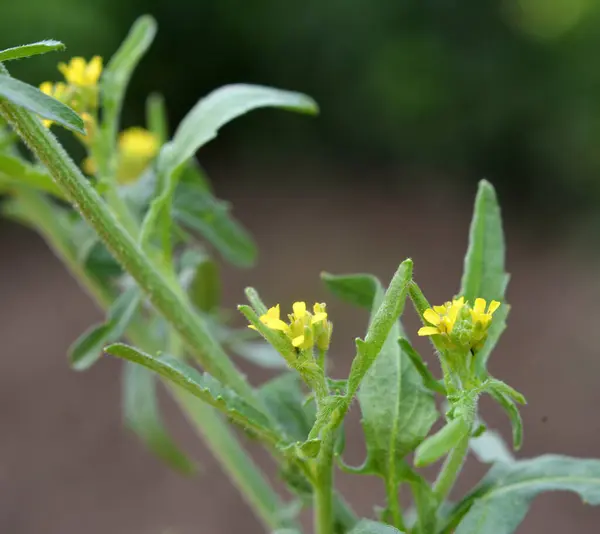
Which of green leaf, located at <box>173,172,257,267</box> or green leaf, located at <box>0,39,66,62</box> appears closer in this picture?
green leaf, located at <box>0,39,66,62</box>

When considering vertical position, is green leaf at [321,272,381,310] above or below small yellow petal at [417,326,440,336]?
above

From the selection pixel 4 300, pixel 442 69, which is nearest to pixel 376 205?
pixel 442 69

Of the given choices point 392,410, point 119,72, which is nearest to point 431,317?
point 392,410

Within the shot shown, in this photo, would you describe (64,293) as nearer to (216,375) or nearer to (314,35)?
(314,35)

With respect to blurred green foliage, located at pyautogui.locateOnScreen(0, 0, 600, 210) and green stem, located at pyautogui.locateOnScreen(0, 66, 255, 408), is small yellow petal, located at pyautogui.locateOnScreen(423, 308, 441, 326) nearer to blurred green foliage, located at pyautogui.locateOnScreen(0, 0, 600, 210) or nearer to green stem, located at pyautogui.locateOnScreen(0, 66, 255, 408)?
green stem, located at pyautogui.locateOnScreen(0, 66, 255, 408)

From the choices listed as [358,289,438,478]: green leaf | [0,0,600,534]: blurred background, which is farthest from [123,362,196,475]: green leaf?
[0,0,600,534]: blurred background

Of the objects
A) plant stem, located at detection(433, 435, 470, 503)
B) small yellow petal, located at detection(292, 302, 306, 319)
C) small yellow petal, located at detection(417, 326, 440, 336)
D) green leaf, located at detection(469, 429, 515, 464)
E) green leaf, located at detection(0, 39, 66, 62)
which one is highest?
green leaf, located at detection(0, 39, 66, 62)

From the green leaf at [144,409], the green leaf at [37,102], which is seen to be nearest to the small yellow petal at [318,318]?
the green leaf at [37,102]

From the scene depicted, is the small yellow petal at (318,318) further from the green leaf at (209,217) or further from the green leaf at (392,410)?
the green leaf at (209,217)

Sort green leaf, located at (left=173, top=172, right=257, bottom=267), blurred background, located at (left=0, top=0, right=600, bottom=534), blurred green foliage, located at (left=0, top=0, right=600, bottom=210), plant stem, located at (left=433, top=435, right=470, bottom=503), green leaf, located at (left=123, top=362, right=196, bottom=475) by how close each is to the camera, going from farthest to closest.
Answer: blurred green foliage, located at (left=0, top=0, right=600, bottom=210) < blurred background, located at (left=0, top=0, right=600, bottom=534) < green leaf, located at (left=123, top=362, right=196, bottom=475) < green leaf, located at (left=173, top=172, right=257, bottom=267) < plant stem, located at (left=433, top=435, right=470, bottom=503)
